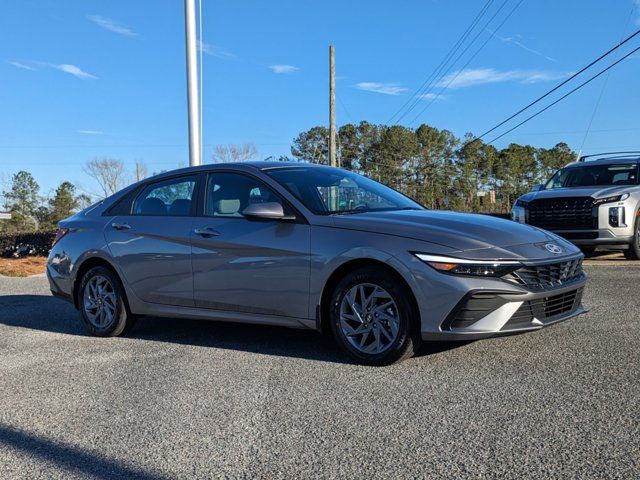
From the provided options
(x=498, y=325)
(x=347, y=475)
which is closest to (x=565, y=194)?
(x=498, y=325)

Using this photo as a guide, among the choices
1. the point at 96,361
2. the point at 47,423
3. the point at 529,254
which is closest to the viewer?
the point at 47,423

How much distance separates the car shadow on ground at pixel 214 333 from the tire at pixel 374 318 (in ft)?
0.99

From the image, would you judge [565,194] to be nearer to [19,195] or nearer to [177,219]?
[177,219]

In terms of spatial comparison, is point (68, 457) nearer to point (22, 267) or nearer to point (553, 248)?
point (553, 248)

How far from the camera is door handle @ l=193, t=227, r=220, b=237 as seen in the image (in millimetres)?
5273

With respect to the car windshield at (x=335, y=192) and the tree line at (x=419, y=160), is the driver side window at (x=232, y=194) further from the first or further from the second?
the tree line at (x=419, y=160)

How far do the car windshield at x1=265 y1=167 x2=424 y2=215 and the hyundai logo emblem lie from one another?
1294 mm

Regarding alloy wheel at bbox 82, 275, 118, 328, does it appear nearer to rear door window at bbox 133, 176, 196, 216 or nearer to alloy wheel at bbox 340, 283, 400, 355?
rear door window at bbox 133, 176, 196, 216

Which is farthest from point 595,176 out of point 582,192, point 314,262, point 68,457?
point 68,457

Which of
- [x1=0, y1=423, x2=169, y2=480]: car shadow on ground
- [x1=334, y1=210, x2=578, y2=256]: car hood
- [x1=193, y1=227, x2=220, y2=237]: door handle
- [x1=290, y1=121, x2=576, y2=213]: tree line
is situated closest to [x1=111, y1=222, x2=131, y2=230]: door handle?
[x1=193, y1=227, x2=220, y2=237]: door handle

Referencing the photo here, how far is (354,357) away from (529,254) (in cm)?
147

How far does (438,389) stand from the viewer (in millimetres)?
3943

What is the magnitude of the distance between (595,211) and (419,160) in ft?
178

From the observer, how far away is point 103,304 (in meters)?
6.10
